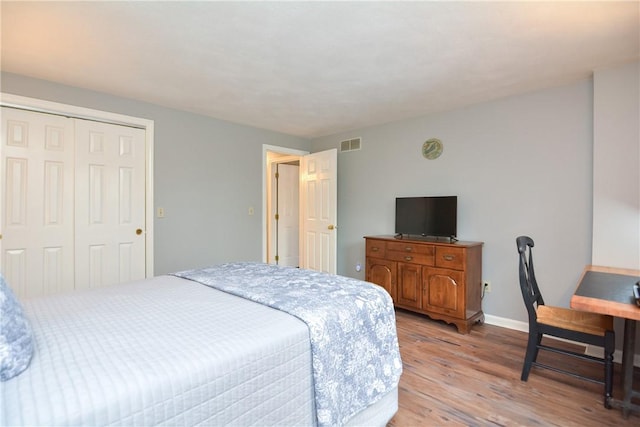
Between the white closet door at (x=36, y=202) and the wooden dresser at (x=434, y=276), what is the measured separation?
126 inches

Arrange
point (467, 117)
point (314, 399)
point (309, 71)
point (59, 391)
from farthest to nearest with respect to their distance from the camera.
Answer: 1. point (467, 117)
2. point (309, 71)
3. point (314, 399)
4. point (59, 391)

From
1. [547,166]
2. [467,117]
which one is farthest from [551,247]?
[467,117]

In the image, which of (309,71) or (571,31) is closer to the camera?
(571,31)

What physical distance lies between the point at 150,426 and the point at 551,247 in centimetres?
340

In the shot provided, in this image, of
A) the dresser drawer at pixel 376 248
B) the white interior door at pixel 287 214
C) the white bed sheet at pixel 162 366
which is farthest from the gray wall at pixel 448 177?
the white bed sheet at pixel 162 366

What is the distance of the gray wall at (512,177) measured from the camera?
111 inches

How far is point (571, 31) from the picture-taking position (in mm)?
1996

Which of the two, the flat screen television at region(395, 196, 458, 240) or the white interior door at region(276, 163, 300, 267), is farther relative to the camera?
the white interior door at region(276, 163, 300, 267)

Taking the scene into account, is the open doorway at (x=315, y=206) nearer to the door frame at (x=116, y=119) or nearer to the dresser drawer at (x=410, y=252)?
the dresser drawer at (x=410, y=252)

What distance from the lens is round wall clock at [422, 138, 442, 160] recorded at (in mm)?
3689

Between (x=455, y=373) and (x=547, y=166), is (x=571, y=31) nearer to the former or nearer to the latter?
(x=547, y=166)

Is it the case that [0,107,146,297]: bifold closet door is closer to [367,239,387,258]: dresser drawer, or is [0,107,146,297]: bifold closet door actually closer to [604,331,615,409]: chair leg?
[367,239,387,258]: dresser drawer

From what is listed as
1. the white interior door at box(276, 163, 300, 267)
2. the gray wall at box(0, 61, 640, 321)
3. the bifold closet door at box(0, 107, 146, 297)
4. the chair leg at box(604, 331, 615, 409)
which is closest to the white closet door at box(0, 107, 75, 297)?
the bifold closet door at box(0, 107, 146, 297)

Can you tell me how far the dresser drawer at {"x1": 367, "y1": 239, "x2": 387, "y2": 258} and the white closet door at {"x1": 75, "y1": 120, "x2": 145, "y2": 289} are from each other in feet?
8.37
